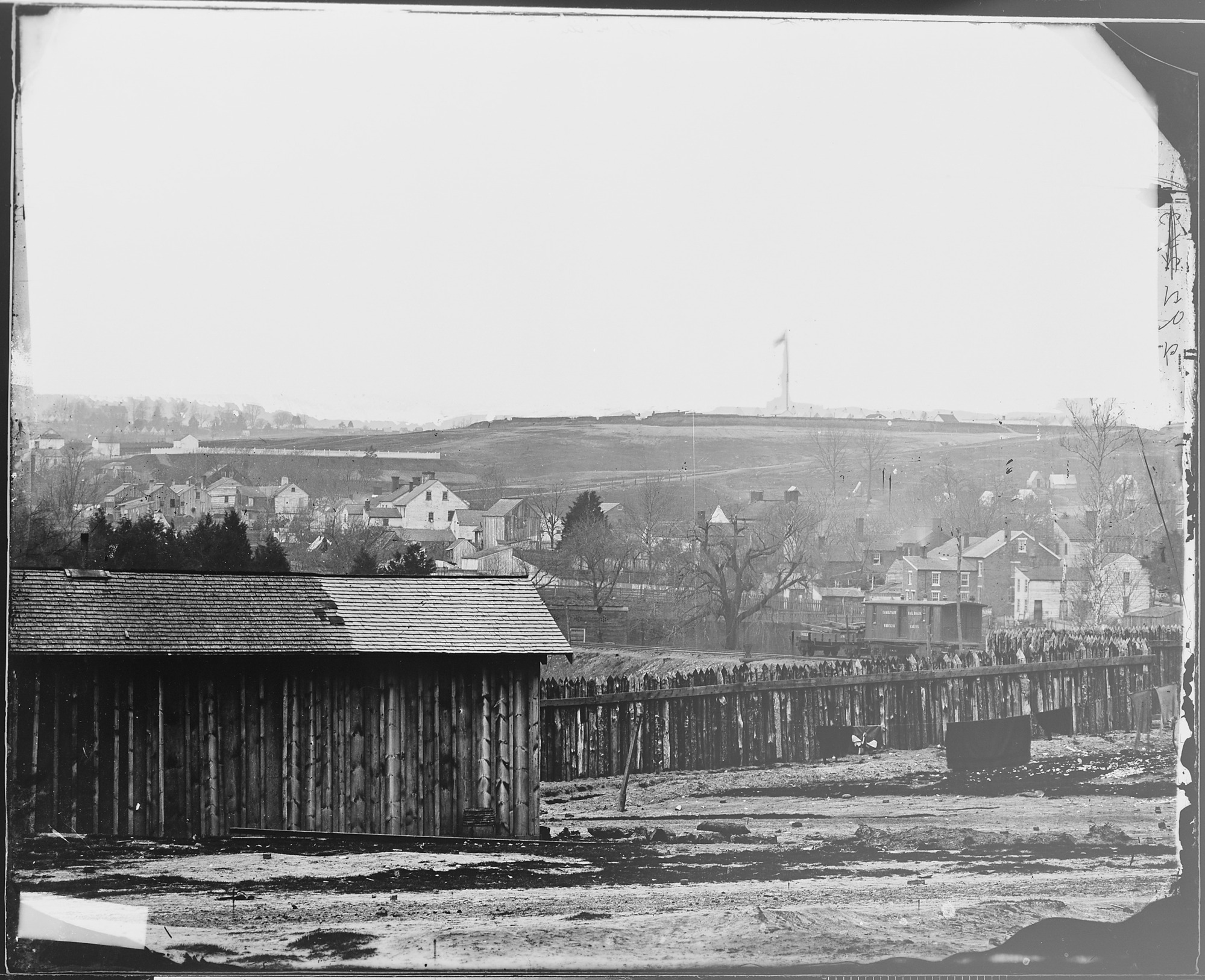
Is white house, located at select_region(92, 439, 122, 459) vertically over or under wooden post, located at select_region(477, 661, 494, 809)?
over

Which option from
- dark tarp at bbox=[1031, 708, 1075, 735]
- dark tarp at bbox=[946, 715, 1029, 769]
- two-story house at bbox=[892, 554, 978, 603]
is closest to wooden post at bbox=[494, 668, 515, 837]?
two-story house at bbox=[892, 554, 978, 603]

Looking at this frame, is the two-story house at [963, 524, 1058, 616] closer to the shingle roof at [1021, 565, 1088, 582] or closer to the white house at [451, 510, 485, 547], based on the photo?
the shingle roof at [1021, 565, 1088, 582]

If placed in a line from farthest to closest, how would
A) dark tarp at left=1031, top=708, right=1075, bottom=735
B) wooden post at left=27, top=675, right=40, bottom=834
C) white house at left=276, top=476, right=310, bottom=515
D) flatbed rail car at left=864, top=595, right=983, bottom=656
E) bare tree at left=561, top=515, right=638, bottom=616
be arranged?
dark tarp at left=1031, top=708, right=1075, bottom=735, flatbed rail car at left=864, top=595, right=983, bottom=656, bare tree at left=561, top=515, right=638, bottom=616, white house at left=276, top=476, right=310, bottom=515, wooden post at left=27, top=675, right=40, bottom=834

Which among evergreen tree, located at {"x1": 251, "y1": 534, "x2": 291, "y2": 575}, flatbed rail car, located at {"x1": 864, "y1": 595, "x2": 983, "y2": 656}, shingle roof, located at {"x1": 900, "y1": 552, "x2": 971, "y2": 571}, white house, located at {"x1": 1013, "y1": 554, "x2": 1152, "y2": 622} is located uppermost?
evergreen tree, located at {"x1": 251, "y1": 534, "x2": 291, "y2": 575}

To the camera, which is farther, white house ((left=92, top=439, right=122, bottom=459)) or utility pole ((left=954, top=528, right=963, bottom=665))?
utility pole ((left=954, top=528, right=963, bottom=665))

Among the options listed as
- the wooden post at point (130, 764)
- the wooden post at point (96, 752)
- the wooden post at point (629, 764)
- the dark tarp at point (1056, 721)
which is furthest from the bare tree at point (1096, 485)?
the wooden post at point (96, 752)

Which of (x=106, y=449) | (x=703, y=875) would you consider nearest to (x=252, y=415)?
(x=106, y=449)

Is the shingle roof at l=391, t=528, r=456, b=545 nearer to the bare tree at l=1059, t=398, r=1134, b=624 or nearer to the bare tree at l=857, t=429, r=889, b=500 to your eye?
the bare tree at l=857, t=429, r=889, b=500

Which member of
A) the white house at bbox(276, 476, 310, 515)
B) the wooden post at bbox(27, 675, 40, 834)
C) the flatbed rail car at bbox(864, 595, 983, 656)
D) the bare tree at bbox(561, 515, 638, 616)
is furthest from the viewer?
the flatbed rail car at bbox(864, 595, 983, 656)

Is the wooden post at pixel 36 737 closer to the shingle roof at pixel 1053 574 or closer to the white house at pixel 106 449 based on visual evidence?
the white house at pixel 106 449
